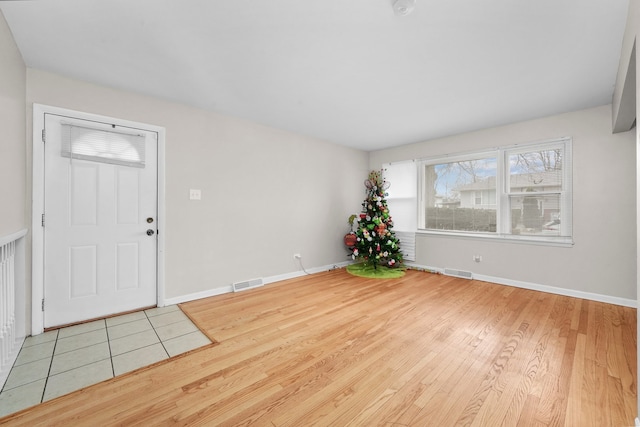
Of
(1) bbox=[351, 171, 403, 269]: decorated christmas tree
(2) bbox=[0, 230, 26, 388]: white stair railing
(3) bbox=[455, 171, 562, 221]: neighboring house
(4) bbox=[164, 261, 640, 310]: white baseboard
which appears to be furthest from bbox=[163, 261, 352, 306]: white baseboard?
(3) bbox=[455, 171, 562, 221]: neighboring house

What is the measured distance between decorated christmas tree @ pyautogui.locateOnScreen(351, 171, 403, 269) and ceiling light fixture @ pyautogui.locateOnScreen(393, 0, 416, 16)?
3348 millimetres

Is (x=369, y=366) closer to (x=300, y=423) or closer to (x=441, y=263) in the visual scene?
(x=300, y=423)

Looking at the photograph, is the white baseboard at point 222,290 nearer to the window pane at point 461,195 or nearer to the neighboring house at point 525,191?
the window pane at point 461,195

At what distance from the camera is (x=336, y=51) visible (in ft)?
6.85

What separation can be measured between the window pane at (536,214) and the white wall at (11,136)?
5.54 m

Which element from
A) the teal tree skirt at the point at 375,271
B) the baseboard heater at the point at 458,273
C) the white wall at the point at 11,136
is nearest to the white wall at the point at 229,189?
the white wall at the point at 11,136

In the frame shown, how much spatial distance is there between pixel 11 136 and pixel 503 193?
554 centimetres

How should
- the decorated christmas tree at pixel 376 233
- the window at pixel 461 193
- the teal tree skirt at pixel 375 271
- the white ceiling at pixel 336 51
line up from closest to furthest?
the white ceiling at pixel 336 51 → the window at pixel 461 193 → the teal tree skirt at pixel 375 271 → the decorated christmas tree at pixel 376 233

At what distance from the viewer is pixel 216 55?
7.04 feet

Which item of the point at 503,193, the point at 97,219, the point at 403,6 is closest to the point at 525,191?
the point at 503,193

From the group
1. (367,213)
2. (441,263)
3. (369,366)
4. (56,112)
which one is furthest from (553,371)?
(56,112)

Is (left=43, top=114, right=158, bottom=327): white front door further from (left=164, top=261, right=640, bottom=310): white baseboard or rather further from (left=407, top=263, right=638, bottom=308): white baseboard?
(left=407, top=263, right=638, bottom=308): white baseboard

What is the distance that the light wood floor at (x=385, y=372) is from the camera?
142 centimetres

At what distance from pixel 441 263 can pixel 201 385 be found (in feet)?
13.4
